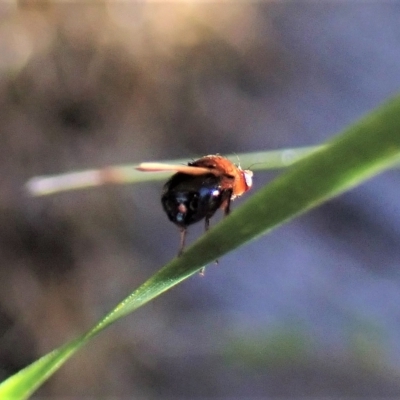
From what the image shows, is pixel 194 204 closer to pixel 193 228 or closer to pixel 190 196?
pixel 190 196

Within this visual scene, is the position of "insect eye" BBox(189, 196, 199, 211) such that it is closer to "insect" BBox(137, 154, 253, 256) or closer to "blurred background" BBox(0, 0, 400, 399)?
"insect" BBox(137, 154, 253, 256)

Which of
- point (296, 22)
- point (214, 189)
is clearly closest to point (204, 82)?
point (296, 22)

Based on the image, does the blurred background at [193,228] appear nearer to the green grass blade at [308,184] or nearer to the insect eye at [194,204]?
the insect eye at [194,204]

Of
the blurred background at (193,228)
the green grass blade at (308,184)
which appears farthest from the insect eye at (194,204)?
the blurred background at (193,228)

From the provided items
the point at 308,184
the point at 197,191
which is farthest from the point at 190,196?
the point at 308,184

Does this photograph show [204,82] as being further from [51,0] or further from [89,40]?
[51,0]

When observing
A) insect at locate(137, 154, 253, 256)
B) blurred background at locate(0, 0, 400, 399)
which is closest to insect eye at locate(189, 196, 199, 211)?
insect at locate(137, 154, 253, 256)
